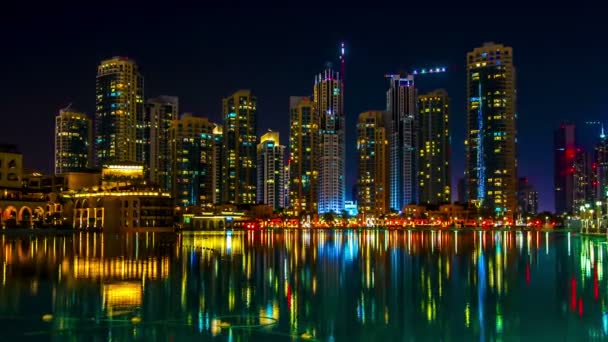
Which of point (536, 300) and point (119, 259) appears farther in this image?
point (119, 259)

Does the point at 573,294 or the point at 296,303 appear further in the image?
the point at 573,294

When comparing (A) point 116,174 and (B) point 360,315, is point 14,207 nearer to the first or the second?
(A) point 116,174

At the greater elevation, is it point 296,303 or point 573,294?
point 296,303

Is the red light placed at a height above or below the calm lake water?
below

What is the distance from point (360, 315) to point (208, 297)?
7.08 m

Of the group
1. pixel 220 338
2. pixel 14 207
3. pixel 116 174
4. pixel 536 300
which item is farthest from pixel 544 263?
pixel 116 174

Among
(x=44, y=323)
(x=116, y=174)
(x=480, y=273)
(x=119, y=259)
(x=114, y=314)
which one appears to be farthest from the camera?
(x=116, y=174)

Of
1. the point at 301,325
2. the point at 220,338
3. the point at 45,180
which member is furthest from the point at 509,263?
the point at 45,180

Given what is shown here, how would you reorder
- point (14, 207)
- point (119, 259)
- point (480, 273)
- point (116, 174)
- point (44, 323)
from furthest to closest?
1. point (116, 174)
2. point (14, 207)
3. point (119, 259)
4. point (480, 273)
5. point (44, 323)

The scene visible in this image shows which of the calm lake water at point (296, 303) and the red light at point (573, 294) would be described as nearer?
the calm lake water at point (296, 303)

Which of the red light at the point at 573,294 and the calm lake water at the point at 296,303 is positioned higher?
the calm lake water at the point at 296,303

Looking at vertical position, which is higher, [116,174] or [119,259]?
[116,174]

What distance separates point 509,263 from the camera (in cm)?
4825

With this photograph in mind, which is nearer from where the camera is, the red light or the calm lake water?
the calm lake water
